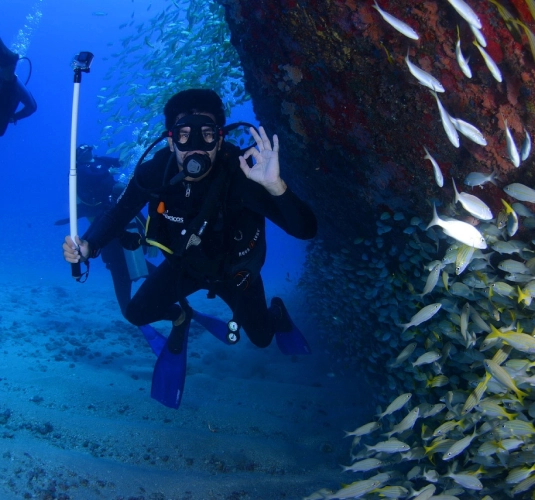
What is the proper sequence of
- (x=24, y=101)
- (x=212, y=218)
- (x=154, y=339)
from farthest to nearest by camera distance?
(x=24, y=101)
(x=154, y=339)
(x=212, y=218)

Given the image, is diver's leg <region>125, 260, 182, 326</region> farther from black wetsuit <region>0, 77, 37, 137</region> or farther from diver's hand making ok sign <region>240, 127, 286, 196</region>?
black wetsuit <region>0, 77, 37, 137</region>

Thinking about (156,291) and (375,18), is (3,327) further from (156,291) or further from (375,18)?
(375,18)

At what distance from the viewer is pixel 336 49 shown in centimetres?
390

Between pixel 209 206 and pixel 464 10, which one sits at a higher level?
pixel 464 10

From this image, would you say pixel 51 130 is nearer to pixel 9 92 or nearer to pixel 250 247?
pixel 9 92

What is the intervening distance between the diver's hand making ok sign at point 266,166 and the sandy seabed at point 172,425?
11.6ft

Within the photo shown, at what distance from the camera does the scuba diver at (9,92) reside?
20.6 feet

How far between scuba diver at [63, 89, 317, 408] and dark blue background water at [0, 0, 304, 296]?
66.6 feet

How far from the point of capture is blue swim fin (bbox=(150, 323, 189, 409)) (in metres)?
5.17

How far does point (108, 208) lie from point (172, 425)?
4.57m

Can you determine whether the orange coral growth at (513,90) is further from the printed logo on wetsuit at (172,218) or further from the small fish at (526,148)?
the printed logo on wetsuit at (172,218)

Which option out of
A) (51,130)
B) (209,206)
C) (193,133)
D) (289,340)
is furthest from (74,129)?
(51,130)

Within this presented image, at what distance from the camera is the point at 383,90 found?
3828 millimetres

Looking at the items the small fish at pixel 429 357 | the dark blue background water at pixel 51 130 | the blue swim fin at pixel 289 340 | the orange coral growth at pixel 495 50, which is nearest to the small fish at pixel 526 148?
the orange coral growth at pixel 495 50
